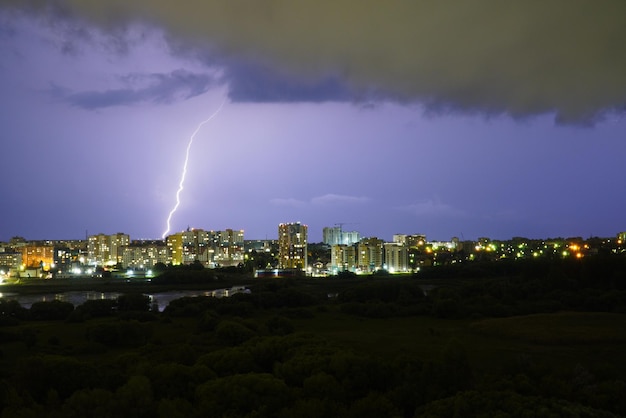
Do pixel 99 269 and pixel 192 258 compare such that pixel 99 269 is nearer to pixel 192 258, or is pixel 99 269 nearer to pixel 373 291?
pixel 192 258

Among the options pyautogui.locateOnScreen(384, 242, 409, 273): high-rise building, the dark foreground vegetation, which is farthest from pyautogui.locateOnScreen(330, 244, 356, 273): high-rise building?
the dark foreground vegetation

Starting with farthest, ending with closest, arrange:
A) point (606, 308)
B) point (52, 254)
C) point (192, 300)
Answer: point (52, 254) → point (192, 300) → point (606, 308)

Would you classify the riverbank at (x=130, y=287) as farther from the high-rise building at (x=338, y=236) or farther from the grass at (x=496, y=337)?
the high-rise building at (x=338, y=236)

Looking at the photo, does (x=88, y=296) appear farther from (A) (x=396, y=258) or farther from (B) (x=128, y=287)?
(A) (x=396, y=258)

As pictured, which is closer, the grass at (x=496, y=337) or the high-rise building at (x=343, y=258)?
the grass at (x=496, y=337)

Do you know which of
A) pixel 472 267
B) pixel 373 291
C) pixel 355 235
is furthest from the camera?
pixel 355 235

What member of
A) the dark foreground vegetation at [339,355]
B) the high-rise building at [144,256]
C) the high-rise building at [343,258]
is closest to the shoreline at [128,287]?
the dark foreground vegetation at [339,355]

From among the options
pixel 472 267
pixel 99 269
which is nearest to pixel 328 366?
pixel 472 267

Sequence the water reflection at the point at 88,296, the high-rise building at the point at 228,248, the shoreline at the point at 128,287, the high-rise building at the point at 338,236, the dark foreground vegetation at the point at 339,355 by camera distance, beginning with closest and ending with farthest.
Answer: the dark foreground vegetation at the point at 339,355
the water reflection at the point at 88,296
the shoreline at the point at 128,287
the high-rise building at the point at 228,248
the high-rise building at the point at 338,236
